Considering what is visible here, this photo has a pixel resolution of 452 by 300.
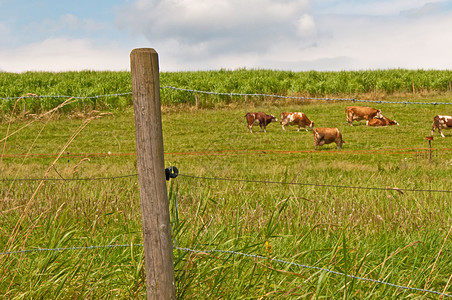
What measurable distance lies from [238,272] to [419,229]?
2.31 metres

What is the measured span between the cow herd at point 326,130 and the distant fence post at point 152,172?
43.3ft

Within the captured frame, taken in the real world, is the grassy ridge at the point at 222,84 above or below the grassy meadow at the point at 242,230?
above

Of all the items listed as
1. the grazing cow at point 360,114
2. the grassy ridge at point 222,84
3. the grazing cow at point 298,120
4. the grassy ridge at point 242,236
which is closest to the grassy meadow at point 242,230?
the grassy ridge at point 242,236

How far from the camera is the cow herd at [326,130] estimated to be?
1534cm

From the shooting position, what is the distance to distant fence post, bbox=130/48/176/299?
2.49 m

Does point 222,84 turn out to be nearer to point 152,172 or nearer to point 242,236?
point 242,236

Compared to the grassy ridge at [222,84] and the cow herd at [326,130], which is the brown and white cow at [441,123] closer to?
the cow herd at [326,130]

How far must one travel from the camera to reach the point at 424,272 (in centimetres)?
326

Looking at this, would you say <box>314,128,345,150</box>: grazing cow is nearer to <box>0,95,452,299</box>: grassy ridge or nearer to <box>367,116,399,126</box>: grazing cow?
<box>0,95,452,299</box>: grassy ridge

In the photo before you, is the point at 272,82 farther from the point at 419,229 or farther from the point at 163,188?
the point at 163,188

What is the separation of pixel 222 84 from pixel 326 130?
47.1ft

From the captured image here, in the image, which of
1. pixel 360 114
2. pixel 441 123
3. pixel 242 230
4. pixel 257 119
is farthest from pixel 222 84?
pixel 242 230

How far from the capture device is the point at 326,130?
15.3 m

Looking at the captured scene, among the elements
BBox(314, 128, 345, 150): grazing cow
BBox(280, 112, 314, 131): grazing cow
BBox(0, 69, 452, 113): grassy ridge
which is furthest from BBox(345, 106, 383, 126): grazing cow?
BBox(0, 69, 452, 113): grassy ridge
